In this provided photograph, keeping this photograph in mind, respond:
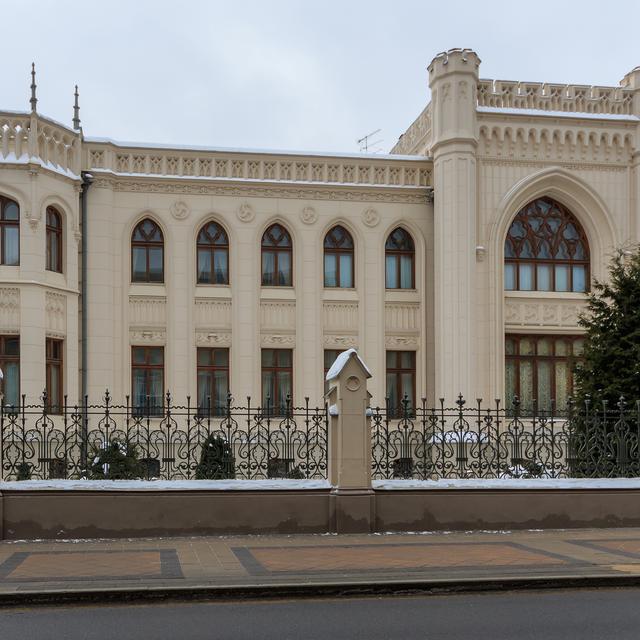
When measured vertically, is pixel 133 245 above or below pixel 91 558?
above

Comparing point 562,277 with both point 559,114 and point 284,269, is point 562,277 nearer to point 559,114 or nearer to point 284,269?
point 559,114

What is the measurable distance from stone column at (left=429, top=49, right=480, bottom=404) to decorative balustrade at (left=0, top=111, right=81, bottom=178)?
9.29m

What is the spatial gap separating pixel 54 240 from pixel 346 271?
7.38 meters

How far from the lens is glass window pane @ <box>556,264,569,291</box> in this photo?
93.1ft

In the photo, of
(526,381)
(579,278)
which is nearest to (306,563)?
(526,381)

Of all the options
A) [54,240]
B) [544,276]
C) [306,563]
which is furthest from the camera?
[544,276]

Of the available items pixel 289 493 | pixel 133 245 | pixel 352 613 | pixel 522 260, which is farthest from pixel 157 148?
pixel 352 613

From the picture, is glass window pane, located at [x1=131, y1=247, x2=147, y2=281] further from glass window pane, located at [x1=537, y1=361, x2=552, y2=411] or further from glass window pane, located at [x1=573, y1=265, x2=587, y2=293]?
glass window pane, located at [x1=573, y1=265, x2=587, y2=293]

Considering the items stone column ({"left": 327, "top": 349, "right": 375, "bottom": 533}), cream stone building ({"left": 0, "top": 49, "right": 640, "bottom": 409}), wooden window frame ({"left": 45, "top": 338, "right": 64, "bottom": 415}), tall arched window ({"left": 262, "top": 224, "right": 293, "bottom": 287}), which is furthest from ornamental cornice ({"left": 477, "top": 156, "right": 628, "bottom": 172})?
stone column ({"left": 327, "top": 349, "right": 375, "bottom": 533})

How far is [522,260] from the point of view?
28172 millimetres

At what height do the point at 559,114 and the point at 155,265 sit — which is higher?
the point at 559,114

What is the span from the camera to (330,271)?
27953 mm

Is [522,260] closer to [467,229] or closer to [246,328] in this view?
[467,229]

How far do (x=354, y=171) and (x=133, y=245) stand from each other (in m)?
5.91
